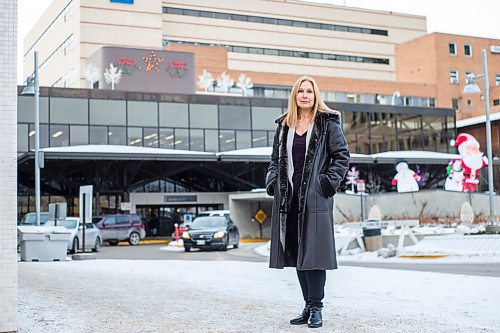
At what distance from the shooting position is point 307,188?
19.6ft

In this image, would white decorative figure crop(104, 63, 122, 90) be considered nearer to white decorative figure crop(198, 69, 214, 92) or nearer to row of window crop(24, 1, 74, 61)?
white decorative figure crop(198, 69, 214, 92)

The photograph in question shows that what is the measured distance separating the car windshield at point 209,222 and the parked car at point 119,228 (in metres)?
7.07

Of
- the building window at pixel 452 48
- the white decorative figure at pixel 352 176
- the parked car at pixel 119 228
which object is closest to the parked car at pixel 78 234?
the parked car at pixel 119 228

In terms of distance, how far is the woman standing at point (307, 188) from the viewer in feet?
19.4

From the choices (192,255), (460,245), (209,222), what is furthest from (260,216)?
(460,245)

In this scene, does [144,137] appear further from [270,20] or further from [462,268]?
[270,20]

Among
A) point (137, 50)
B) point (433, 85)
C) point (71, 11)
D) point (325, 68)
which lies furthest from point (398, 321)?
Result: point (325, 68)

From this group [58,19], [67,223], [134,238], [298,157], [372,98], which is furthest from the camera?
[372,98]

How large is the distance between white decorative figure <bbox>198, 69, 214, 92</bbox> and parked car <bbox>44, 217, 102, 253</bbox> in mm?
38504

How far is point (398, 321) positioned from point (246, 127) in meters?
43.2

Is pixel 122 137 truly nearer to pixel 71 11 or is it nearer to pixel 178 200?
pixel 178 200

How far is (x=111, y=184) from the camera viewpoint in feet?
150

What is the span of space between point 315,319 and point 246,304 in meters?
1.68

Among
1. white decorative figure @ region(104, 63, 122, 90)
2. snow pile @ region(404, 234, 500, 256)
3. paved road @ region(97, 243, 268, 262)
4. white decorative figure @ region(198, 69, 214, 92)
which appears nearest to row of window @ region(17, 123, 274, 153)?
white decorative figure @ region(104, 63, 122, 90)
